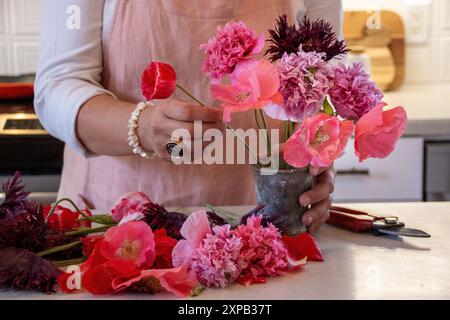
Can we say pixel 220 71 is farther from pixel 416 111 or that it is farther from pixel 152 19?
pixel 416 111

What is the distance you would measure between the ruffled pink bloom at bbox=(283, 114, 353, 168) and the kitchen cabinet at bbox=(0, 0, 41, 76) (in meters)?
1.56

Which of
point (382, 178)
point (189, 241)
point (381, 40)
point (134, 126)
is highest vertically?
point (381, 40)

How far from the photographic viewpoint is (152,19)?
3.35 ft

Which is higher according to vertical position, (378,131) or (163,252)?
(378,131)

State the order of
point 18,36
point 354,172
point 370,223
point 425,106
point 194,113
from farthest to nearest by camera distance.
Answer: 1. point 18,36
2. point 425,106
3. point 354,172
4. point 370,223
5. point 194,113

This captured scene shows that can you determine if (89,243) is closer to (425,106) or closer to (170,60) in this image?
(170,60)

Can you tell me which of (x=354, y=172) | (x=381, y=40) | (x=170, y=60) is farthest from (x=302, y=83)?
(x=381, y=40)

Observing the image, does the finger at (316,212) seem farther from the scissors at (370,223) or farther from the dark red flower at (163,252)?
the dark red flower at (163,252)

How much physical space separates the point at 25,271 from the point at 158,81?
22 cm

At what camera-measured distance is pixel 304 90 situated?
646mm

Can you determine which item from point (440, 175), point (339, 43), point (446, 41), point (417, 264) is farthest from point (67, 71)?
point (446, 41)

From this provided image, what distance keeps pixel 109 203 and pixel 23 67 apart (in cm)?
112

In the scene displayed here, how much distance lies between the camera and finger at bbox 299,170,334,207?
77cm

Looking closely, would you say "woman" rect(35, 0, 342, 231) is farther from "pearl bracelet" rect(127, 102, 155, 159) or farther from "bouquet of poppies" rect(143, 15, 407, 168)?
"bouquet of poppies" rect(143, 15, 407, 168)
